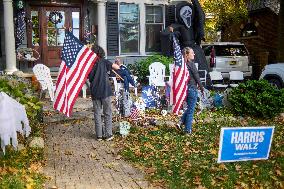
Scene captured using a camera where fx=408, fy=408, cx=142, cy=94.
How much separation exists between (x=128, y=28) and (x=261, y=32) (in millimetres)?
10342

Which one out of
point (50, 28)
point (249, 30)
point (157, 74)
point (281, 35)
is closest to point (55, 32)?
point (50, 28)

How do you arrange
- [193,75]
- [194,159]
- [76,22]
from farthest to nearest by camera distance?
[76,22] < [193,75] < [194,159]

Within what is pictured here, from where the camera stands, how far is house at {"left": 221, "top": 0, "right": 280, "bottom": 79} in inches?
852

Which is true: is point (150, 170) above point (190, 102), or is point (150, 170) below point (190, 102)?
below

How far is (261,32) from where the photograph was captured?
79.7ft

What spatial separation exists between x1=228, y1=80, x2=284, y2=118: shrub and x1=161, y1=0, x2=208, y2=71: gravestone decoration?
554 cm

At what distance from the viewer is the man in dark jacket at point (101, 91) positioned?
334 inches

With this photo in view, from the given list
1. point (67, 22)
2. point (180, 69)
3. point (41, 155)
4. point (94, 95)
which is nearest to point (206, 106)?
point (180, 69)

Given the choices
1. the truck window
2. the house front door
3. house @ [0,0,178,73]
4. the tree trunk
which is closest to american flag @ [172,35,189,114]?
house @ [0,0,178,73]

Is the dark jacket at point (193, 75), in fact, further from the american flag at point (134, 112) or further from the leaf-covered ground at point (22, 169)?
the leaf-covered ground at point (22, 169)

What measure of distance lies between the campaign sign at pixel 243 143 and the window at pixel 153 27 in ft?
40.0

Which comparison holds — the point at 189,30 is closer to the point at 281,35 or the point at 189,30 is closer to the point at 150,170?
the point at 281,35

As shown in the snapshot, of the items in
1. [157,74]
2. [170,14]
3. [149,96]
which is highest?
[170,14]

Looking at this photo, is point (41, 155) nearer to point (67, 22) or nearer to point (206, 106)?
point (206, 106)
